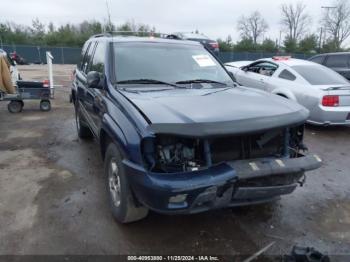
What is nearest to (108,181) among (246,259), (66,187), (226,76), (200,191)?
(66,187)

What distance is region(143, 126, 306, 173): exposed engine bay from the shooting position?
275 centimetres

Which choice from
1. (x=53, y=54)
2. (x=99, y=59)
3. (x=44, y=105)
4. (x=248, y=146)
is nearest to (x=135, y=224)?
(x=248, y=146)

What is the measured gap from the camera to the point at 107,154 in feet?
11.5

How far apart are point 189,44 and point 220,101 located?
1808 mm

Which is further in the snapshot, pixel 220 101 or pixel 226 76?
pixel 226 76

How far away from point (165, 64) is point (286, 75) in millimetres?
4606

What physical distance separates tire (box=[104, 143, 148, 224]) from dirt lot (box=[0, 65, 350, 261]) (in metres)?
0.18

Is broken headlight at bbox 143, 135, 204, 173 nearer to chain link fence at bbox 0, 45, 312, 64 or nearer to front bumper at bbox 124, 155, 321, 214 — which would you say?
→ front bumper at bbox 124, 155, 321, 214

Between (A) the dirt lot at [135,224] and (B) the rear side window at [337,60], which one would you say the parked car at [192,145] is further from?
(B) the rear side window at [337,60]

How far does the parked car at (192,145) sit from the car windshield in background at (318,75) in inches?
167

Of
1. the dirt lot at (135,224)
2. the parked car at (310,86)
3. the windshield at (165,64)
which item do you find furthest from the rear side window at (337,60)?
the windshield at (165,64)

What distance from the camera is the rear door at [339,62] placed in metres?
11.1

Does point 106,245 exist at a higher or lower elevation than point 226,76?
lower

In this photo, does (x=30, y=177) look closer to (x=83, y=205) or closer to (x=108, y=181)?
(x=83, y=205)
